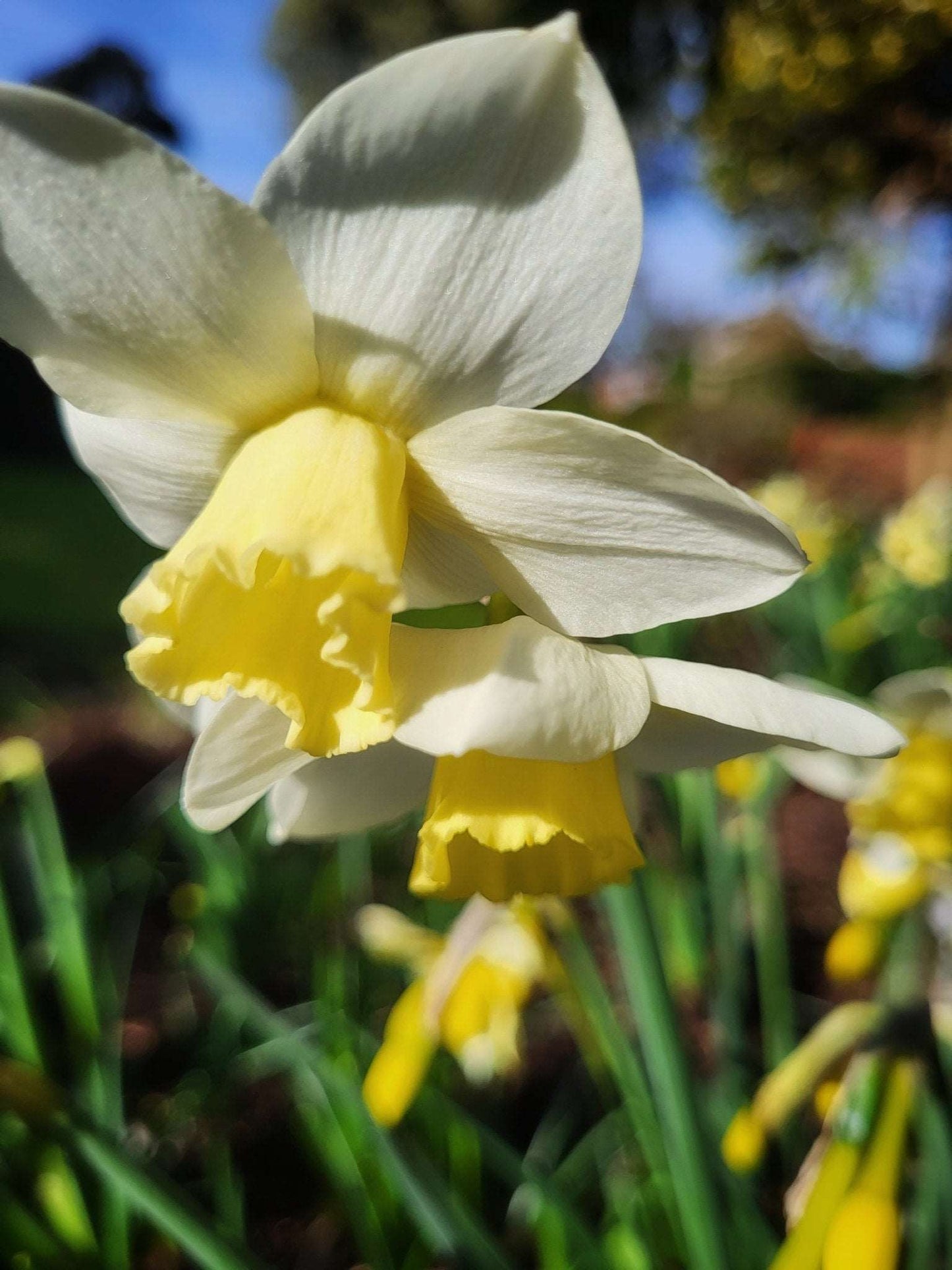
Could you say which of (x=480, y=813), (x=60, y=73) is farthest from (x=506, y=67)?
(x=60, y=73)

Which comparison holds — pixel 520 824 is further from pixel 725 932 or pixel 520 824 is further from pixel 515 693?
pixel 725 932

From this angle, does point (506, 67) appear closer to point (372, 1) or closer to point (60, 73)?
point (60, 73)

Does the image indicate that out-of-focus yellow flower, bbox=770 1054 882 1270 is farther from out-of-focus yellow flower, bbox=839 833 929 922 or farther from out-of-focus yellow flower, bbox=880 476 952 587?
out-of-focus yellow flower, bbox=880 476 952 587

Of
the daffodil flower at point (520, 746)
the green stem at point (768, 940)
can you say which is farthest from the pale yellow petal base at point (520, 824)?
the green stem at point (768, 940)

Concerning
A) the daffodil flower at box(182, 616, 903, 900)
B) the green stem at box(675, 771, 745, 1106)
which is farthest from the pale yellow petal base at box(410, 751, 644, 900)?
the green stem at box(675, 771, 745, 1106)

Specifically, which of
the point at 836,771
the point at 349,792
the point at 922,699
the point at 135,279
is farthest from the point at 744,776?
the point at 135,279

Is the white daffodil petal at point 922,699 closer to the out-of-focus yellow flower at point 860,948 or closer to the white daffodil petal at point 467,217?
the out-of-focus yellow flower at point 860,948

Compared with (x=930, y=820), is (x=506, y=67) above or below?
above
